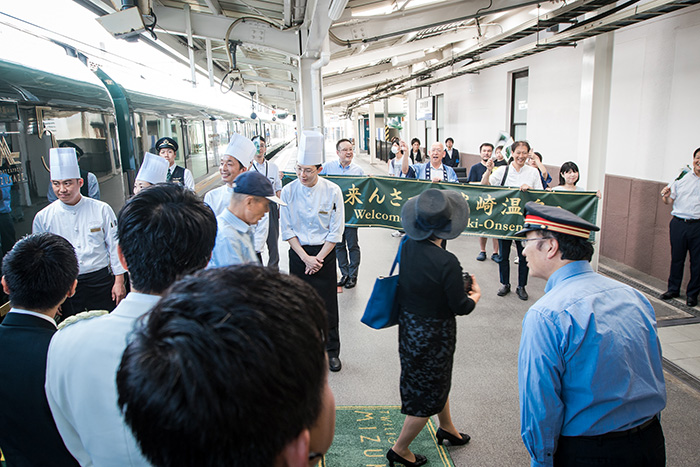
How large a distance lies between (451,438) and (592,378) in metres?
1.45

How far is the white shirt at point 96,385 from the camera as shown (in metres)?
1.15

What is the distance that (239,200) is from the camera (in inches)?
106

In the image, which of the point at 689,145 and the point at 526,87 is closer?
the point at 689,145

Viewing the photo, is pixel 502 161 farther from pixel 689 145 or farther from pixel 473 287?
pixel 473 287

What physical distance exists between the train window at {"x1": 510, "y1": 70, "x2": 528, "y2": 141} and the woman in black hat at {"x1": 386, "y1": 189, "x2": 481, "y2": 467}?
7.83m

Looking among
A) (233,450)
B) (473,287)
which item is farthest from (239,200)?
(233,450)

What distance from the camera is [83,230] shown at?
3.35m

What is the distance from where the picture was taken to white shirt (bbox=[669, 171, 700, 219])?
4.70 m

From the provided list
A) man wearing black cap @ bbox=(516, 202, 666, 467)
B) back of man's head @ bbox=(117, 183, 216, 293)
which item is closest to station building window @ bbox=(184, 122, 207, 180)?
back of man's head @ bbox=(117, 183, 216, 293)

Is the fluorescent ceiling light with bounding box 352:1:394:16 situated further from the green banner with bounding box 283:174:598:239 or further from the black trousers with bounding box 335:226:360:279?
the black trousers with bounding box 335:226:360:279

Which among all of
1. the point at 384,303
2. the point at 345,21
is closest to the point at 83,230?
the point at 384,303

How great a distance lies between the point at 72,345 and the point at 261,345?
0.86m

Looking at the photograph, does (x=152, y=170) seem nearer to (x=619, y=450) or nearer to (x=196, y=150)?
(x=619, y=450)

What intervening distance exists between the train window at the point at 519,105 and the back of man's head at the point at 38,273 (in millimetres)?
9125
